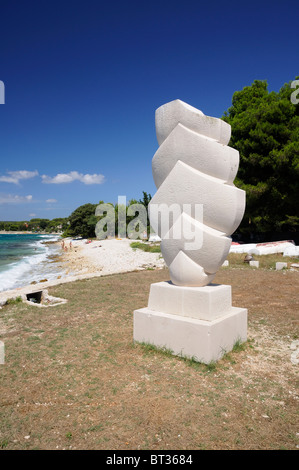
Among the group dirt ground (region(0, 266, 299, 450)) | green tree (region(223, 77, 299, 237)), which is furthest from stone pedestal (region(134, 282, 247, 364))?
green tree (region(223, 77, 299, 237))

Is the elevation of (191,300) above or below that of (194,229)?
below

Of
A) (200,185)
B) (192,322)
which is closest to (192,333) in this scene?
(192,322)

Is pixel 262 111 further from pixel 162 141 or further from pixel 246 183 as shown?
pixel 162 141

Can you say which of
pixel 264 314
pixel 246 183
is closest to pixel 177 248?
pixel 264 314

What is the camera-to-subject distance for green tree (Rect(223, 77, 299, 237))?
16.9 meters

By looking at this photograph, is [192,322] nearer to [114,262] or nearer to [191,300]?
[191,300]

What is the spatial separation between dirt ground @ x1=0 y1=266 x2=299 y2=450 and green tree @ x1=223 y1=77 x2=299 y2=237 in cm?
1287

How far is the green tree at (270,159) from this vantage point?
1692 cm

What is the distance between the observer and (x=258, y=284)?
8.67 meters

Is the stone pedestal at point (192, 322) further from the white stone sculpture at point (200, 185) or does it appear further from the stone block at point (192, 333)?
the white stone sculpture at point (200, 185)

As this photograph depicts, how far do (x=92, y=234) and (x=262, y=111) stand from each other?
1510 inches

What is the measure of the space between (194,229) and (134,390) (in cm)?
204

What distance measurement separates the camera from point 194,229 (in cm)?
409

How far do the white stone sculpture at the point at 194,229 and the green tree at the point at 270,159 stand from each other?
1382 centimetres
